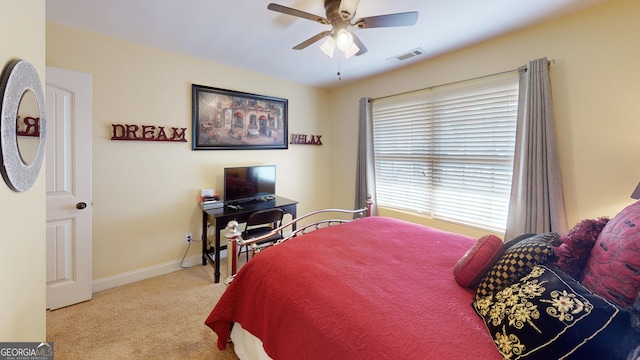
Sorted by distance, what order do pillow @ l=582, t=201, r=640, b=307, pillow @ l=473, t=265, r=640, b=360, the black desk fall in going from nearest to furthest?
pillow @ l=473, t=265, r=640, b=360 < pillow @ l=582, t=201, r=640, b=307 < the black desk

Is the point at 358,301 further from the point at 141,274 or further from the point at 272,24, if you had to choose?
the point at 141,274

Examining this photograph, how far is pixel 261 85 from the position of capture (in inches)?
140

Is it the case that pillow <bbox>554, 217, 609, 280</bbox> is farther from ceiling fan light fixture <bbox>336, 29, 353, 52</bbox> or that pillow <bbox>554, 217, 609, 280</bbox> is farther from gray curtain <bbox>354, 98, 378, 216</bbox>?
gray curtain <bbox>354, 98, 378, 216</bbox>

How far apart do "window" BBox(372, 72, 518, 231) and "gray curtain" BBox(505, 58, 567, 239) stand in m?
0.15

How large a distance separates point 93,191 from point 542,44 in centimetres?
439

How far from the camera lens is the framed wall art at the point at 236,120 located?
3.04 m

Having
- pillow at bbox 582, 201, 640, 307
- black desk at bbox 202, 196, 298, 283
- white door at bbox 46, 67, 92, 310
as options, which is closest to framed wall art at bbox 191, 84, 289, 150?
black desk at bbox 202, 196, 298, 283

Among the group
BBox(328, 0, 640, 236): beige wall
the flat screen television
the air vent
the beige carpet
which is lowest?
the beige carpet

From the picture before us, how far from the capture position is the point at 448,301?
3.76ft

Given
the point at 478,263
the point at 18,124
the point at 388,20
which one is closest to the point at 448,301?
the point at 478,263

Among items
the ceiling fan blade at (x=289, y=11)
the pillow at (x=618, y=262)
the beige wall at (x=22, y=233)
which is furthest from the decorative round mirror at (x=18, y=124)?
the pillow at (x=618, y=262)

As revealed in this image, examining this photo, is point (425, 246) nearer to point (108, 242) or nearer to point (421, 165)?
point (421, 165)

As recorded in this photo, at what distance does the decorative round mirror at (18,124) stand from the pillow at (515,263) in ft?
6.48

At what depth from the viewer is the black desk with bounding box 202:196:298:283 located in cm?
272
